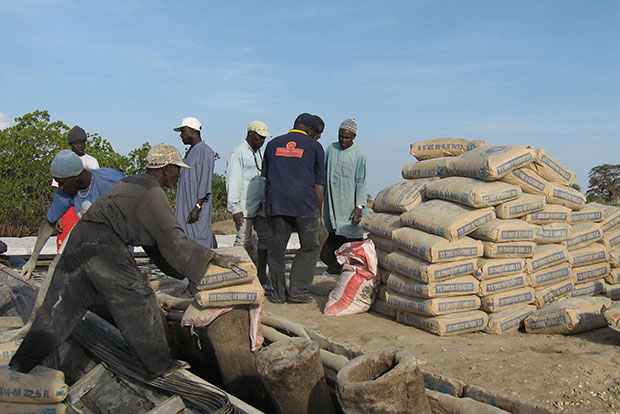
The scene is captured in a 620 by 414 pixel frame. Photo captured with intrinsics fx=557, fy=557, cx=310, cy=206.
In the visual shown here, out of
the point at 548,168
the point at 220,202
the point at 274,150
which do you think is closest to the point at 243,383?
the point at 274,150

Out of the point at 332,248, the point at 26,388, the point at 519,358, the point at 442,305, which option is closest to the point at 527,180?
the point at 442,305

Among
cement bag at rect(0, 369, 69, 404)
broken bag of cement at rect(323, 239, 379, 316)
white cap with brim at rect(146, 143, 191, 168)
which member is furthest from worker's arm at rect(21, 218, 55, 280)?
broken bag of cement at rect(323, 239, 379, 316)

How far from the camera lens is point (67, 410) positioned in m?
3.72

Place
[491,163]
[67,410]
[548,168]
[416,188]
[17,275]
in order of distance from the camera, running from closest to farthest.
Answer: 1. [67,410]
2. [491,163]
3. [548,168]
4. [416,188]
5. [17,275]

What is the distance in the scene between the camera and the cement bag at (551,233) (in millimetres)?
4508

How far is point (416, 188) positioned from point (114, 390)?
3.02 meters

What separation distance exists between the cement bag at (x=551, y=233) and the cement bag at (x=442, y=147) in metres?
1.24

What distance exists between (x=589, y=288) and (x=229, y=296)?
10.6 ft

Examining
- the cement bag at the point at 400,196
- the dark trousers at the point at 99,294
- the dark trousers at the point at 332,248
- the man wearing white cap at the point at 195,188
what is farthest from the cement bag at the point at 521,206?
the man wearing white cap at the point at 195,188

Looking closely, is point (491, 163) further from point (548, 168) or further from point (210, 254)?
point (210, 254)

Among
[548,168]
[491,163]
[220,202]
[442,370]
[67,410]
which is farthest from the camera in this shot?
[220,202]

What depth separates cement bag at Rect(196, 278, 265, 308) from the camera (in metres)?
3.63

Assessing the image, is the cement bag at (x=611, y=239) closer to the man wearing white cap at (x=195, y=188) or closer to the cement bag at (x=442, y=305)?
the cement bag at (x=442, y=305)

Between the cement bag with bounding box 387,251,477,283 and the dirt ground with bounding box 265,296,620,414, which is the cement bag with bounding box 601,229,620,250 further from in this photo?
the cement bag with bounding box 387,251,477,283
